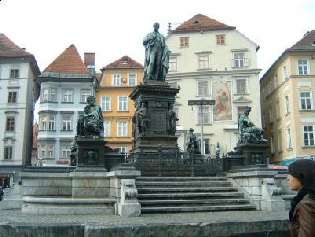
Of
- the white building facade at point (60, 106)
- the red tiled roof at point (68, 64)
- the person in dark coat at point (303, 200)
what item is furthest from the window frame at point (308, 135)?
the person in dark coat at point (303, 200)

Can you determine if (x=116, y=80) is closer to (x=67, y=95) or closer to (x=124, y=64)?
(x=124, y=64)

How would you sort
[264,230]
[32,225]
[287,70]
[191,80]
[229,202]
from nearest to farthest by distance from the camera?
1. [32,225]
2. [264,230]
3. [229,202]
4. [287,70]
5. [191,80]

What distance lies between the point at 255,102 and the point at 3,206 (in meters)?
33.1

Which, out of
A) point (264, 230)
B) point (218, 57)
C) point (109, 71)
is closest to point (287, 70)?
point (218, 57)

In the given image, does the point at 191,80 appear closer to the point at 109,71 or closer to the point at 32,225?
the point at 109,71

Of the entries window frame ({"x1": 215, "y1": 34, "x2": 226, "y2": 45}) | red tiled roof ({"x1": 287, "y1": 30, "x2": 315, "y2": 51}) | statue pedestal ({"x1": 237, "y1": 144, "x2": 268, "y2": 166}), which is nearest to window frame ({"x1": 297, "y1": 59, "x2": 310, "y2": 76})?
red tiled roof ({"x1": 287, "y1": 30, "x2": 315, "y2": 51})

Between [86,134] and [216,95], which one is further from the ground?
[216,95]

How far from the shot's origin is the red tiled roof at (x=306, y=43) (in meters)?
41.1

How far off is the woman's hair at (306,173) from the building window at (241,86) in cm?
4115

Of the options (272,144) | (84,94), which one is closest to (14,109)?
(84,94)

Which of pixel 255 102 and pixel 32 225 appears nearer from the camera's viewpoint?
pixel 32 225

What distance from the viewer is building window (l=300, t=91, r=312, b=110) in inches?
1585

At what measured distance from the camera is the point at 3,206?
48.5 feet

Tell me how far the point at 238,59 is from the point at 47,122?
834 inches
